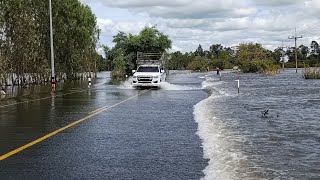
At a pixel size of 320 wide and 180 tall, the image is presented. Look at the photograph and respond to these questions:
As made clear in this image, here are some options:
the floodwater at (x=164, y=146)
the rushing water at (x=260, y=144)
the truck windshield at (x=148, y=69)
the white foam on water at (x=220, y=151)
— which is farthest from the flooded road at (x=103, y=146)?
the truck windshield at (x=148, y=69)

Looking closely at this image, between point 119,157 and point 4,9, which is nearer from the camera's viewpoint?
point 119,157

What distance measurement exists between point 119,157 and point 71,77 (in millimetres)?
48411

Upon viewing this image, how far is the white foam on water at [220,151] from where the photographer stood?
7148 millimetres

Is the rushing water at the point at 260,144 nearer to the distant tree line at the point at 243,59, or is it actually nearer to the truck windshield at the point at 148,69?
the truck windshield at the point at 148,69

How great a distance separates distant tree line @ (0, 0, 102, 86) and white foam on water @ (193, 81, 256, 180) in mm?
20536

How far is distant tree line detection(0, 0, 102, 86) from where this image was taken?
35.1m

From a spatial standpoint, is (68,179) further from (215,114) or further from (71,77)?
(71,77)

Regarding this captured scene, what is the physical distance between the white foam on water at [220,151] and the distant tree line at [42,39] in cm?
2054

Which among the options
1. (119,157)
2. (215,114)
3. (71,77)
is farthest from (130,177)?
(71,77)

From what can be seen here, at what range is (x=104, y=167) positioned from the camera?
300 inches

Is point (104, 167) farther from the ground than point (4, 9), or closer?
closer

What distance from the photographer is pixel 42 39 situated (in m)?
44.5

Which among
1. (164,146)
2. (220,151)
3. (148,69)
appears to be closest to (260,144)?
(220,151)

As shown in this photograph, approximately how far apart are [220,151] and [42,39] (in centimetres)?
3833
